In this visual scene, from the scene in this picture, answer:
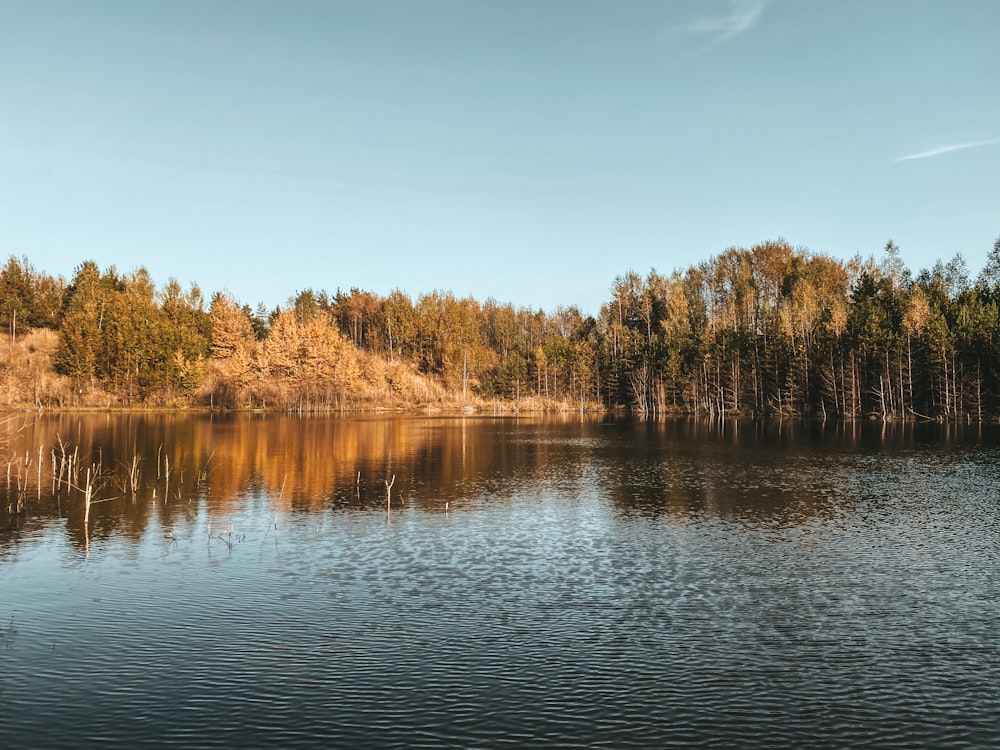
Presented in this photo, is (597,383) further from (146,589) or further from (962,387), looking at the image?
(146,589)

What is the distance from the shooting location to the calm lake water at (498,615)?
35.9 feet

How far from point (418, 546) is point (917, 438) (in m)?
56.5

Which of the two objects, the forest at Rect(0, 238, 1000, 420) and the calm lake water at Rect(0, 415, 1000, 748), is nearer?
the calm lake water at Rect(0, 415, 1000, 748)

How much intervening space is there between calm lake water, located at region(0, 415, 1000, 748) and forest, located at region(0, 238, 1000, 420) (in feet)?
234

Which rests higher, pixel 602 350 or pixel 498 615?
pixel 602 350

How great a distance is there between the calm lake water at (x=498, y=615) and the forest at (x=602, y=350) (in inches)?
2805

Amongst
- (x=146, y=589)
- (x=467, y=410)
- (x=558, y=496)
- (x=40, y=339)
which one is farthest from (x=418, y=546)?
(x=40, y=339)

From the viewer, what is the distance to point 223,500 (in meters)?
30.2

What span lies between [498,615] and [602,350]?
395 feet

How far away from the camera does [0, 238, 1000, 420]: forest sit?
97.8 meters

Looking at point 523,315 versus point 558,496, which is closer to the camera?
point 558,496

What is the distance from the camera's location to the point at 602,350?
13412cm

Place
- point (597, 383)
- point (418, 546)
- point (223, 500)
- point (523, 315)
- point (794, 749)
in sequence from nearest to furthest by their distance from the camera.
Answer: point (794, 749) → point (418, 546) → point (223, 500) → point (597, 383) → point (523, 315)

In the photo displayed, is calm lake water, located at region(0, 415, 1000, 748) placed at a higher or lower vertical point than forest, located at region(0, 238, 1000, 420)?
lower
